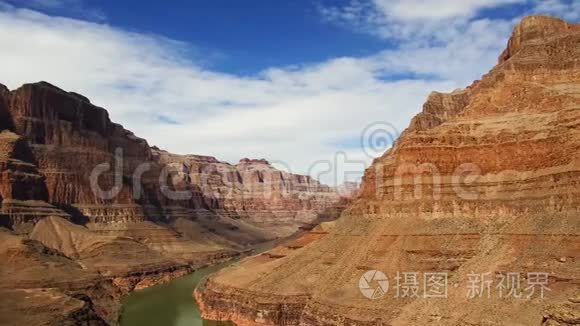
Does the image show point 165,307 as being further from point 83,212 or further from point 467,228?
point 83,212

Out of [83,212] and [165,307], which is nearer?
[165,307]

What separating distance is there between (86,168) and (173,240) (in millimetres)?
27658

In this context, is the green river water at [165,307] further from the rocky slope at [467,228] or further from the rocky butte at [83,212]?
the rocky slope at [467,228]

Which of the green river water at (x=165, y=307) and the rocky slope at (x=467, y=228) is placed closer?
the rocky slope at (x=467, y=228)

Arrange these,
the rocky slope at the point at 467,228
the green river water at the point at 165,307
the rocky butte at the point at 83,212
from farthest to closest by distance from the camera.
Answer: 1. the rocky butte at the point at 83,212
2. the green river water at the point at 165,307
3. the rocky slope at the point at 467,228

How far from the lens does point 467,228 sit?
53.6m

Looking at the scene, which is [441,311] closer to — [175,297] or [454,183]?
[454,183]

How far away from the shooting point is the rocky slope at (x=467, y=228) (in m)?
42.7

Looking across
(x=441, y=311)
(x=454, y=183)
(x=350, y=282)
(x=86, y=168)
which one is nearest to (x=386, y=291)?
(x=350, y=282)

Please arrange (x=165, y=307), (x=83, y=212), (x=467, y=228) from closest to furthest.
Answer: (x=467, y=228) → (x=165, y=307) → (x=83, y=212)

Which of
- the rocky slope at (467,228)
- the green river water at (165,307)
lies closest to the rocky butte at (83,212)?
the green river water at (165,307)

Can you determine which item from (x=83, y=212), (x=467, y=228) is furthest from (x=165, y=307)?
(x=83, y=212)

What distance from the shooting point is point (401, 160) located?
62.6 meters

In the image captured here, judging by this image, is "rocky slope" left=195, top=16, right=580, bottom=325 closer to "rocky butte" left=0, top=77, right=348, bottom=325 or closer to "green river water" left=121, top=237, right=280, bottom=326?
"green river water" left=121, top=237, right=280, bottom=326
